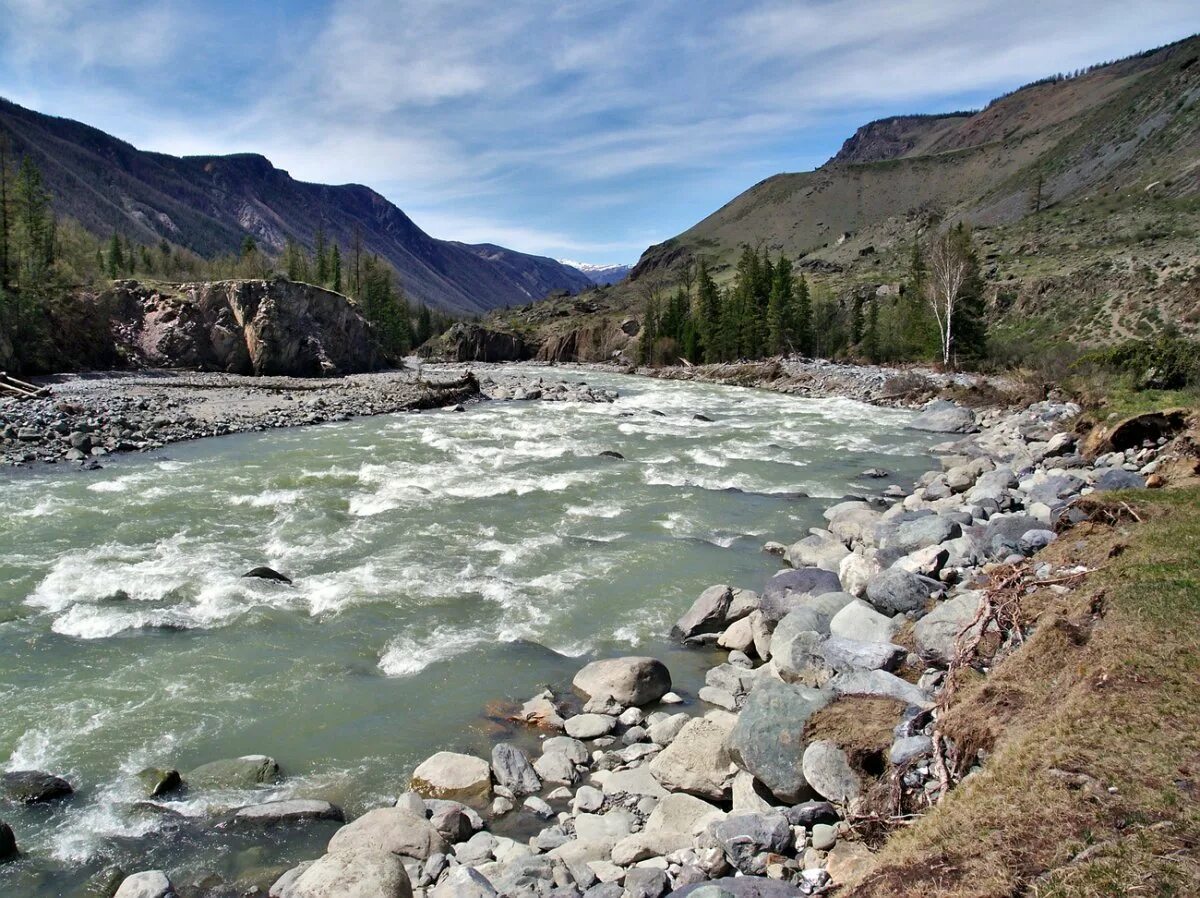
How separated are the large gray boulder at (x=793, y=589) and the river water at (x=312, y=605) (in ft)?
4.27

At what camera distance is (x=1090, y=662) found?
5859 mm

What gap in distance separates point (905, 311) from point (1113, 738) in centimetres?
7195

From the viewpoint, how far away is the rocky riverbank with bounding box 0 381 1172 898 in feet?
17.4

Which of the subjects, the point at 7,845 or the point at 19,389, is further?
the point at 19,389

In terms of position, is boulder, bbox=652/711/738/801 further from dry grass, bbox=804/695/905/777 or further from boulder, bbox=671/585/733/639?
boulder, bbox=671/585/733/639

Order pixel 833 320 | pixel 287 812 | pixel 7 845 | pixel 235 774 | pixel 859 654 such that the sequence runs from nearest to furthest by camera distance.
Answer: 1. pixel 7 845
2. pixel 287 812
3. pixel 235 774
4. pixel 859 654
5. pixel 833 320

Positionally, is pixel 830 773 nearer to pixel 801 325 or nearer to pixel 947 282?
pixel 947 282

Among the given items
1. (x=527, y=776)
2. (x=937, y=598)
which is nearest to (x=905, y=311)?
(x=937, y=598)

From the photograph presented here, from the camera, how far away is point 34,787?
6809 millimetres

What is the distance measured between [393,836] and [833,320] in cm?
8615

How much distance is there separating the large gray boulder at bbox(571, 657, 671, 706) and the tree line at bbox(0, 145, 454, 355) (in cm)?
4538

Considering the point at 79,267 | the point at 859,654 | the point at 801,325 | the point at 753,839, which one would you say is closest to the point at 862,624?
the point at 859,654

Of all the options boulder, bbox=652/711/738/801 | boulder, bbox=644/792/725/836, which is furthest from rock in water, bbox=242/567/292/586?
Result: boulder, bbox=644/792/725/836

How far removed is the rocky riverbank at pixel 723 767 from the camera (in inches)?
209
